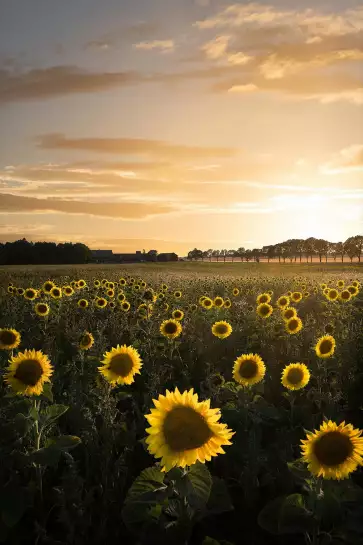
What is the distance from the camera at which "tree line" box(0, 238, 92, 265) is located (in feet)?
309

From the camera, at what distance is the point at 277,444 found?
16.5 feet

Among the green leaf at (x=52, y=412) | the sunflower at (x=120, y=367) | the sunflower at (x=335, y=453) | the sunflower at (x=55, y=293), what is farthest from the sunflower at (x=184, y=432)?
the sunflower at (x=55, y=293)

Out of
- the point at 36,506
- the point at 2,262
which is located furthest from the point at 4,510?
the point at 2,262

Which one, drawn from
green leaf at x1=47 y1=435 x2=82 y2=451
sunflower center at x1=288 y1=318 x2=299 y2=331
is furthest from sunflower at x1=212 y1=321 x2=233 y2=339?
green leaf at x1=47 y1=435 x2=82 y2=451

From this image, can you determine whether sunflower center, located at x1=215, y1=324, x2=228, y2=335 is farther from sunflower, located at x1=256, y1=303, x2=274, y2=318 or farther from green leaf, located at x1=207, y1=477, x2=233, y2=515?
green leaf, located at x1=207, y1=477, x2=233, y2=515

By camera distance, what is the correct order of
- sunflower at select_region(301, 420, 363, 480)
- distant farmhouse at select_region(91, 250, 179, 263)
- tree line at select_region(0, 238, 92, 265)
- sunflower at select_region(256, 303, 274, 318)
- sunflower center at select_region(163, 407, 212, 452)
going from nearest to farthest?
1. sunflower center at select_region(163, 407, 212, 452)
2. sunflower at select_region(301, 420, 363, 480)
3. sunflower at select_region(256, 303, 274, 318)
4. tree line at select_region(0, 238, 92, 265)
5. distant farmhouse at select_region(91, 250, 179, 263)

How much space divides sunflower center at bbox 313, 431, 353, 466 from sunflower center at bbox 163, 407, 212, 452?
29.8 inches

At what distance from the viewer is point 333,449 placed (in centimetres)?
327

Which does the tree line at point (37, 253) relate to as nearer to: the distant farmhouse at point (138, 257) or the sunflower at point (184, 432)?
the distant farmhouse at point (138, 257)

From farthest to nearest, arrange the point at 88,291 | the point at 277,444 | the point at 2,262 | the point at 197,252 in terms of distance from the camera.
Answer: the point at 197,252
the point at 2,262
the point at 88,291
the point at 277,444

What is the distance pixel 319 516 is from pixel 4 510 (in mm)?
2035

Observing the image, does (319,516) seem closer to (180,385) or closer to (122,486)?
(122,486)

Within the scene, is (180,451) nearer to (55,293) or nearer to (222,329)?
(222,329)

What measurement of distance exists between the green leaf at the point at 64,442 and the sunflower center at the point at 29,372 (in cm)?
78
